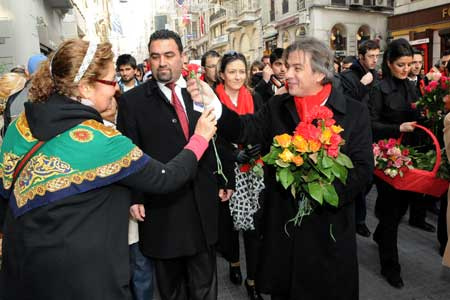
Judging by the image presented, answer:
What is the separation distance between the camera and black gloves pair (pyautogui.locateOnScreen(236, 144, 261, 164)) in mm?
3281

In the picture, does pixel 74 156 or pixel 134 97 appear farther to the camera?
pixel 134 97

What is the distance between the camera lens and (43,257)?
165 cm

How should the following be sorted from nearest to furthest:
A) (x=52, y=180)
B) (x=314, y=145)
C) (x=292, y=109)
A: (x=52, y=180) → (x=314, y=145) → (x=292, y=109)

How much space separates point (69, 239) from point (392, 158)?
2514 millimetres

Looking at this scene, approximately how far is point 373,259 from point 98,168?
3422 mm

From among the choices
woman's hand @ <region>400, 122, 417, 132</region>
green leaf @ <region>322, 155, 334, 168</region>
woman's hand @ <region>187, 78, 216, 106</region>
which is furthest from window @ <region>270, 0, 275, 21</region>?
green leaf @ <region>322, 155, 334, 168</region>

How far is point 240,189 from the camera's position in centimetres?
345

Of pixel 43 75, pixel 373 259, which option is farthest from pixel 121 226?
pixel 373 259

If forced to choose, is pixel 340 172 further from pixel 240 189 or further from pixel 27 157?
pixel 27 157

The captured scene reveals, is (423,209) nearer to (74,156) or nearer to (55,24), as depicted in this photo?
(74,156)

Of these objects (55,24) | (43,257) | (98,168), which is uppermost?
(55,24)

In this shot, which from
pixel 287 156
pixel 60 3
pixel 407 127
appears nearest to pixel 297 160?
pixel 287 156

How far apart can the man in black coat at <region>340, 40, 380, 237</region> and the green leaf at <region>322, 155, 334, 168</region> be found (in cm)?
280

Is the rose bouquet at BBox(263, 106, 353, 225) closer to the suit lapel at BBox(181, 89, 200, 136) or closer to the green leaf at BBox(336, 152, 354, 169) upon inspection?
the green leaf at BBox(336, 152, 354, 169)
